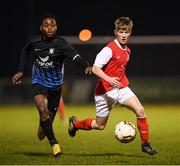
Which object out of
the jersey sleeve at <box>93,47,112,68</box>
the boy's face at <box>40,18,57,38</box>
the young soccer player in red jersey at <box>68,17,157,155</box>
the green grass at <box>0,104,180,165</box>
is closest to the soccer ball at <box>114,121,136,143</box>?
the young soccer player in red jersey at <box>68,17,157,155</box>

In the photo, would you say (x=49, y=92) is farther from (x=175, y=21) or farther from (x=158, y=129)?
(x=175, y=21)

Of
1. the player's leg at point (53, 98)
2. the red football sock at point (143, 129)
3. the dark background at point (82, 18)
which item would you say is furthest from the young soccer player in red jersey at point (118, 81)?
the dark background at point (82, 18)

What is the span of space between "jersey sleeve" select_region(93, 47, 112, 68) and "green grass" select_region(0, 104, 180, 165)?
4.26ft

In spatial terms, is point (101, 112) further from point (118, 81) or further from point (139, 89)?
point (139, 89)

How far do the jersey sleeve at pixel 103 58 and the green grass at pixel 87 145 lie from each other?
1.30m

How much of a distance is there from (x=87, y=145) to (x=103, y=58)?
2.21 m

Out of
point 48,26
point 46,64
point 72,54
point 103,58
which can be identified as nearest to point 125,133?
point 103,58

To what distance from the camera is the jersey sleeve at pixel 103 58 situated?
29.2 feet

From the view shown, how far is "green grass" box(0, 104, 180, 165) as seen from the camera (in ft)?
28.3

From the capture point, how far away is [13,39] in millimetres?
39469

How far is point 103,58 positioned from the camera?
8.96 metres

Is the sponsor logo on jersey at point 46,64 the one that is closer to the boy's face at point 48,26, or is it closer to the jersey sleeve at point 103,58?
the boy's face at point 48,26

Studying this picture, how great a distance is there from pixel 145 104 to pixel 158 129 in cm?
848

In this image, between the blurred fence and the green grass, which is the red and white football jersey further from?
the blurred fence
